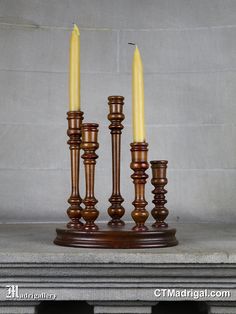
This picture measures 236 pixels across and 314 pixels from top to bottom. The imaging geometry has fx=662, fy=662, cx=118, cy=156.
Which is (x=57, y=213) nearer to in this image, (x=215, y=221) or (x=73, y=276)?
(x=215, y=221)

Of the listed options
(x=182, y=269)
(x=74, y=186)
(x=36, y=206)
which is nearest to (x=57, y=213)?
(x=36, y=206)

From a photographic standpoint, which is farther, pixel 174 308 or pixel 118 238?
pixel 174 308

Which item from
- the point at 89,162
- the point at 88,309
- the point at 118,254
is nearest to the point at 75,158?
the point at 89,162

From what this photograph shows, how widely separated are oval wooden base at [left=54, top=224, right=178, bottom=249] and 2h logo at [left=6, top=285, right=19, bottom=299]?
82mm

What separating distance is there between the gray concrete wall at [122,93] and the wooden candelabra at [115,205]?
1.21 ft

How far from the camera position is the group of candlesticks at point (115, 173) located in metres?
0.75

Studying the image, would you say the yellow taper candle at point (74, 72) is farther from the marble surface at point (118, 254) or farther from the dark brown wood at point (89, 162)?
the marble surface at point (118, 254)

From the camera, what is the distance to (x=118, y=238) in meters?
0.74

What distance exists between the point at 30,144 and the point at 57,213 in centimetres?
13

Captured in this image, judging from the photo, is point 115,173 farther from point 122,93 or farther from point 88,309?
point 122,93

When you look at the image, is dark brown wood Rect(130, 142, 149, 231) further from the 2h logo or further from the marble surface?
the 2h logo

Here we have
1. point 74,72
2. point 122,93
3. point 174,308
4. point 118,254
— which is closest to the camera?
point 118,254

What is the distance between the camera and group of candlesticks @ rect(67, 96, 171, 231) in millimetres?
753

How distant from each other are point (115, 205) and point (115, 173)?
0.13 feet
